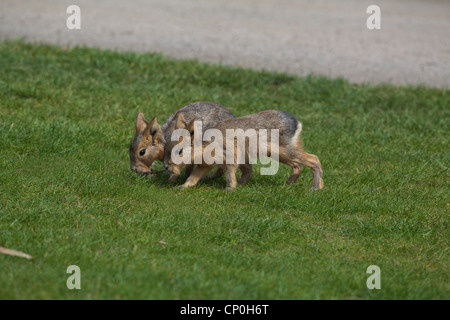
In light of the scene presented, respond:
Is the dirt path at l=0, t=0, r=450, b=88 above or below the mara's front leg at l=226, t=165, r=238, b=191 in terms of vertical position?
above

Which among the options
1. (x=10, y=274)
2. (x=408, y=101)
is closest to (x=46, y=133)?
(x=10, y=274)

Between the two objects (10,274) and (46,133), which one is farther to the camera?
(46,133)

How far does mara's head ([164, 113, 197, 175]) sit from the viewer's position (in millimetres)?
6738

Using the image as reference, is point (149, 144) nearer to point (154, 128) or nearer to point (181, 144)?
point (154, 128)

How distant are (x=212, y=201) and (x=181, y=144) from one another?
2.50 ft

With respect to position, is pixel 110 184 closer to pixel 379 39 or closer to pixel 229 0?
pixel 379 39

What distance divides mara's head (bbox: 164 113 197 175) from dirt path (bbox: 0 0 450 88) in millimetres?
5055

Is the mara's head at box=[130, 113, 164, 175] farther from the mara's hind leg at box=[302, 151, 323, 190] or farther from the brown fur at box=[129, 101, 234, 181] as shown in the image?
the mara's hind leg at box=[302, 151, 323, 190]

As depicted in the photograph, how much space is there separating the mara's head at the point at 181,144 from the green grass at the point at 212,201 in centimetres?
28

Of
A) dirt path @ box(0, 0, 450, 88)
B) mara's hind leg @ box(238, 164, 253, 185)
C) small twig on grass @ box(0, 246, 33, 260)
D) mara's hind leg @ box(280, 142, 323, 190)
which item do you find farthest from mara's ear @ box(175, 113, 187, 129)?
dirt path @ box(0, 0, 450, 88)

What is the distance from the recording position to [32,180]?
6352 millimetres

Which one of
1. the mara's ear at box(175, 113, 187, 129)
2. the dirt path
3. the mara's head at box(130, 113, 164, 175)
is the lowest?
the mara's head at box(130, 113, 164, 175)
